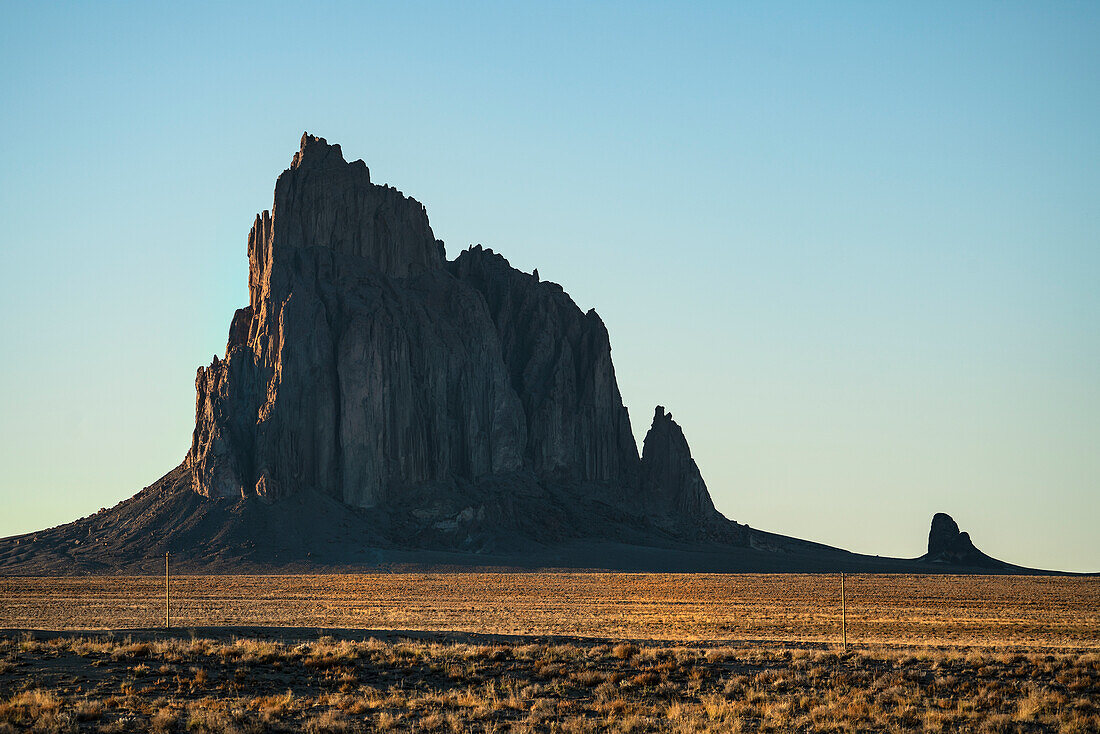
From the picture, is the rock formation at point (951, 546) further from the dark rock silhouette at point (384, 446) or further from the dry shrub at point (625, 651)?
the dry shrub at point (625, 651)

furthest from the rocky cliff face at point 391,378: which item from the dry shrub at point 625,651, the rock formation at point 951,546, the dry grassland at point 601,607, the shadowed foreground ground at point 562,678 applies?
the dry shrub at point 625,651

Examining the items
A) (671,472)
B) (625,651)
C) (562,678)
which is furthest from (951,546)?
(562,678)

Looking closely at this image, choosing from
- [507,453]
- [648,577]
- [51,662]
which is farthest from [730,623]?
[507,453]

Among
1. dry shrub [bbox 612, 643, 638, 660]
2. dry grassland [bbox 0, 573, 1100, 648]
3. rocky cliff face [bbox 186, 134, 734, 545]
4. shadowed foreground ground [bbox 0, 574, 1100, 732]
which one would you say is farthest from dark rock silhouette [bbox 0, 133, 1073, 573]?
dry shrub [bbox 612, 643, 638, 660]

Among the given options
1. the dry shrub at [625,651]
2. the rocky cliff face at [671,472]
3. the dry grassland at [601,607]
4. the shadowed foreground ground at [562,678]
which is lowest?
the dry grassland at [601,607]

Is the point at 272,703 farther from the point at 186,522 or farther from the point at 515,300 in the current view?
the point at 515,300

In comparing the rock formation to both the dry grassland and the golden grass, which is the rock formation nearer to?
the dry grassland
